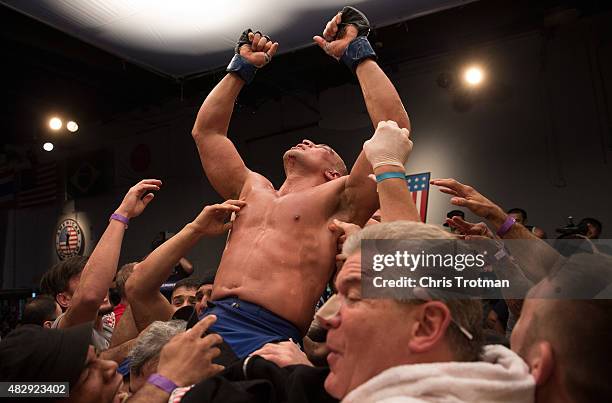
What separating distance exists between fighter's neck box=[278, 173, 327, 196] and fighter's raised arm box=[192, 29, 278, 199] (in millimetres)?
206

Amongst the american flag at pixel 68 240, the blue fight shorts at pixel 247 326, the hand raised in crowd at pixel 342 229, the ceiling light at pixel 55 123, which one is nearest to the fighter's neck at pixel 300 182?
the hand raised in crowd at pixel 342 229

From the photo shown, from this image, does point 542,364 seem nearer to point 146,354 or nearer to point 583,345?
point 583,345

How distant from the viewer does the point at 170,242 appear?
87.7 inches

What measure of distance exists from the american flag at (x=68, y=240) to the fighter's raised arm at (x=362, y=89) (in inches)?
319

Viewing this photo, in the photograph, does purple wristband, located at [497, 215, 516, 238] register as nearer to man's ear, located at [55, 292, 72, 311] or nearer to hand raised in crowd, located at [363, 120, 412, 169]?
hand raised in crowd, located at [363, 120, 412, 169]

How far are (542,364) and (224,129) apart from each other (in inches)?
75.9

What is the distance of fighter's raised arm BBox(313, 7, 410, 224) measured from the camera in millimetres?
2004

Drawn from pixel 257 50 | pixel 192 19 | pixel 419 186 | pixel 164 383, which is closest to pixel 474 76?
pixel 419 186

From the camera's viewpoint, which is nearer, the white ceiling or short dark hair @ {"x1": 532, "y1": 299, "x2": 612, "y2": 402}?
short dark hair @ {"x1": 532, "y1": 299, "x2": 612, "y2": 402}

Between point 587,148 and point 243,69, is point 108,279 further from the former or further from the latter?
point 587,148

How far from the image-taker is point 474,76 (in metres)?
5.65

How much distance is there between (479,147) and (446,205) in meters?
0.72

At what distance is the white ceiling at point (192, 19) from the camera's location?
432 centimetres
